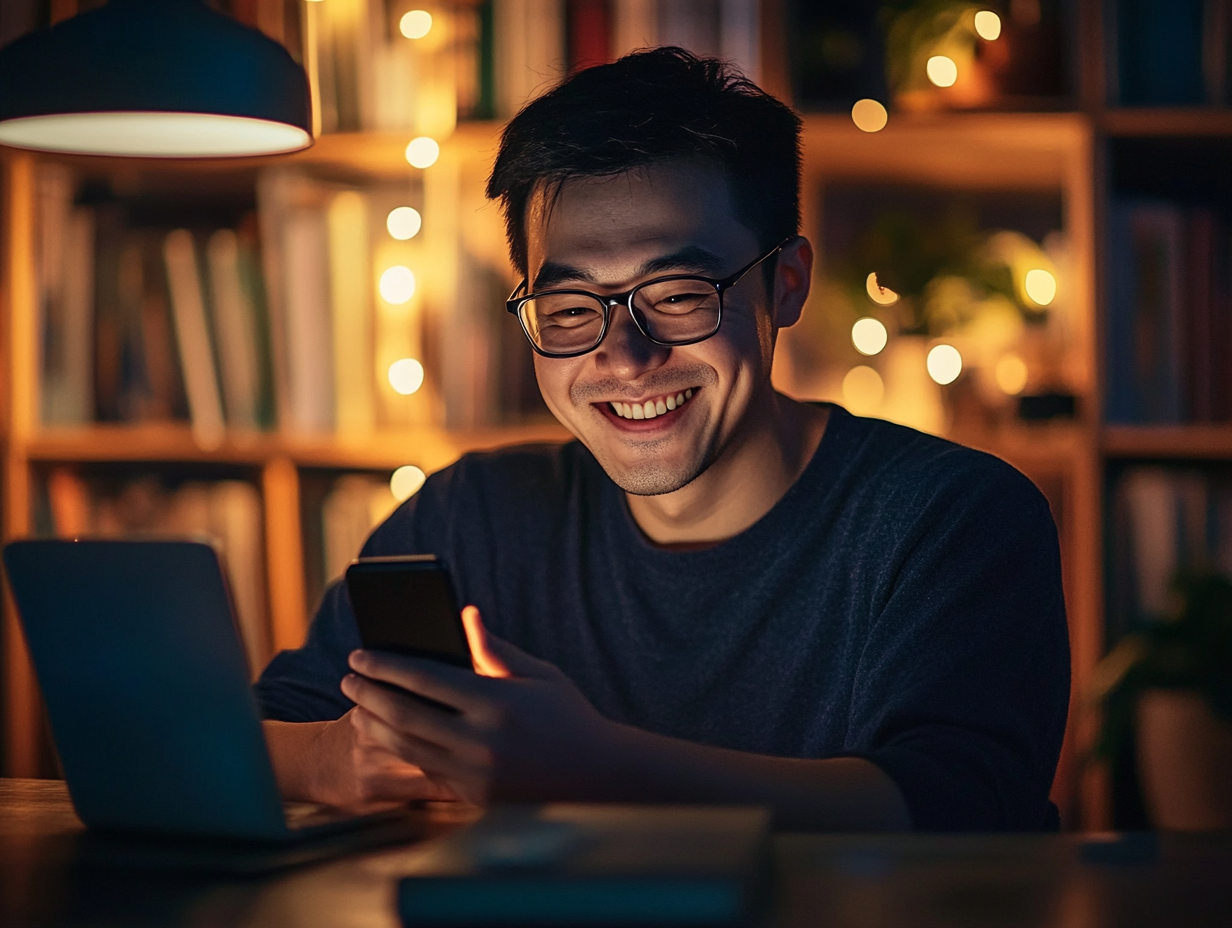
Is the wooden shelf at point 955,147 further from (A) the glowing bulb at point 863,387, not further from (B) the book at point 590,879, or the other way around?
(B) the book at point 590,879

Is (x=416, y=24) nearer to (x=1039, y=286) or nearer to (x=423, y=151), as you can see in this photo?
(x=423, y=151)

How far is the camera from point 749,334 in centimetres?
135

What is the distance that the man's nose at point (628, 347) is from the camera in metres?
1.31

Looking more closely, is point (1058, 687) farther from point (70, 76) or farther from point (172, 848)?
point (70, 76)

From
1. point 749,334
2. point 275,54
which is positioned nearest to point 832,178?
point 749,334

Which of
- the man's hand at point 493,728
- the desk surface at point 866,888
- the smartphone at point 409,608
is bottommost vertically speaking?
the desk surface at point 866,888

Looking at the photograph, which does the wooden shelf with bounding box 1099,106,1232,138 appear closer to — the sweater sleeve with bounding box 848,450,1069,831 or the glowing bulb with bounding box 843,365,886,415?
the glowing bulb with bounding box 843,365,886,415

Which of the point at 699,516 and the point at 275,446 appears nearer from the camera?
the point at 699,516

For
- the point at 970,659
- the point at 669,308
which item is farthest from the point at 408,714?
the point at 669,308

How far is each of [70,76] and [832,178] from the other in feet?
4.75

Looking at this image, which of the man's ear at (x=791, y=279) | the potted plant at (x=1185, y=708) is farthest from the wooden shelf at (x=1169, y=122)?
the man's ear at (x=791, y=279)

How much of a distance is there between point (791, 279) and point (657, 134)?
9.4 inches

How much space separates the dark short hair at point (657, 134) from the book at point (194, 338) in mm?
973

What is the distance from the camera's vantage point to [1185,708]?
192cm
